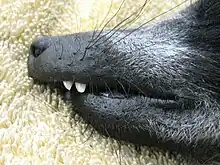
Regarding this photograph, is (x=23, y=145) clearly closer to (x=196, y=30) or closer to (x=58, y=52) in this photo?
(x=58, y=52)

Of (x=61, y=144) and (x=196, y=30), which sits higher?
(x=196, y=30)

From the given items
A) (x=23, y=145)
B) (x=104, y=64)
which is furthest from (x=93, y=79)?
(x=23, y=145)

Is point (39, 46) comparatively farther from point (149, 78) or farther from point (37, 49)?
point (149, 78)

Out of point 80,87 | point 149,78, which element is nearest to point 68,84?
point 80,87

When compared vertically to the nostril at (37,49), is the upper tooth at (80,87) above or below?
below

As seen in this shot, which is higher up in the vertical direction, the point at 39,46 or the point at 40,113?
the point at 39,46

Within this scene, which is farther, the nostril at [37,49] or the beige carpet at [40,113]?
the nostril at [37,49]
